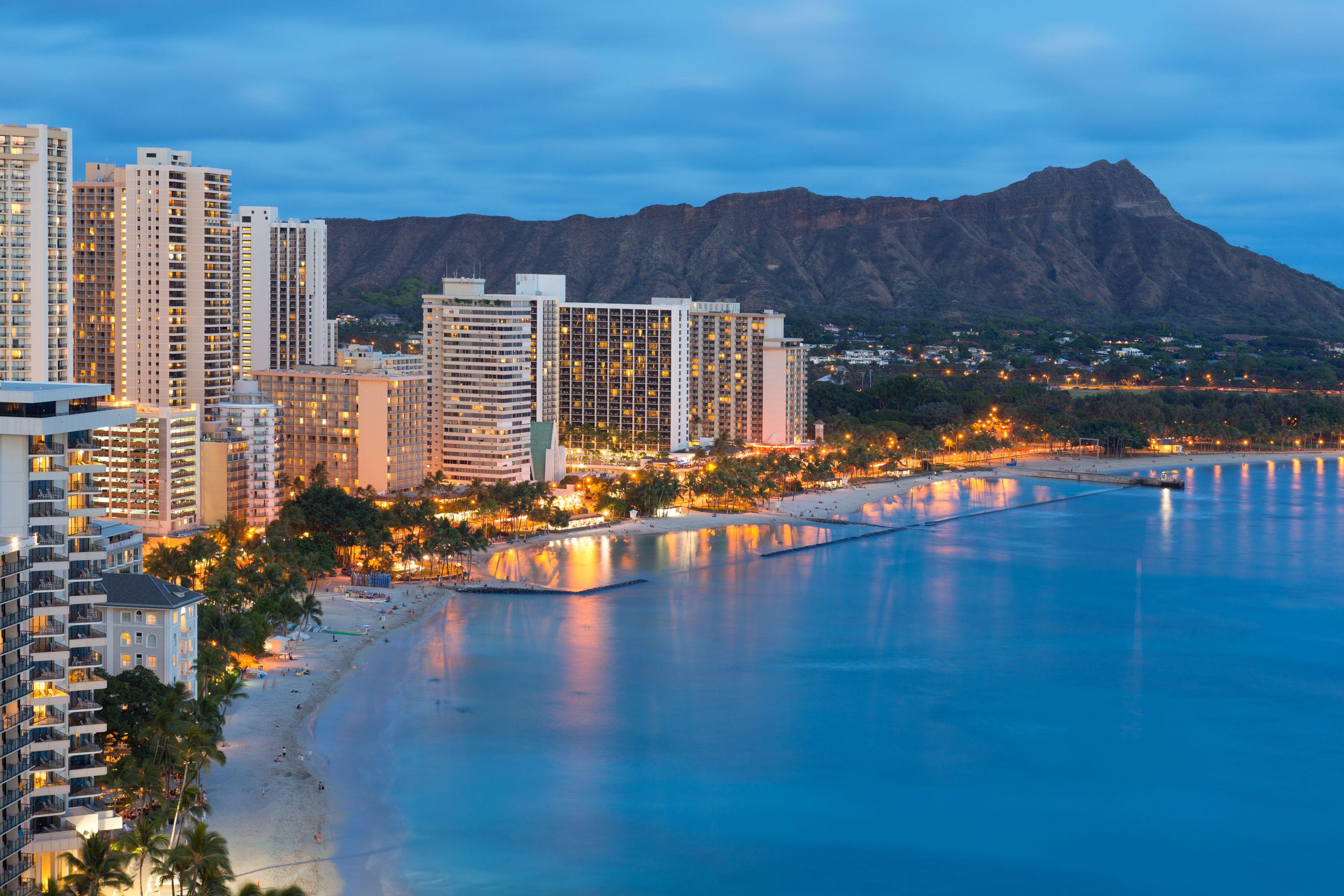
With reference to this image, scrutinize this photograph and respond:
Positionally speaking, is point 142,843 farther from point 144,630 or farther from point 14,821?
point 144,630

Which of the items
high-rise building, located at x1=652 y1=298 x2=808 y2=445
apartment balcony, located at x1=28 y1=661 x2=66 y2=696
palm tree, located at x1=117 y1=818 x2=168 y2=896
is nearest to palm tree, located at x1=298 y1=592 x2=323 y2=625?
palm tree, located at x1=117 y1=818 x2=168 y2=896

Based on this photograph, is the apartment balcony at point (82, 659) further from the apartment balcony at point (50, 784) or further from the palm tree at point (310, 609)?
the palm tree at point (310, 609)

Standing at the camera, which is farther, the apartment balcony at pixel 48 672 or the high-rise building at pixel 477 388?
the high-rise building at pixel 477 388

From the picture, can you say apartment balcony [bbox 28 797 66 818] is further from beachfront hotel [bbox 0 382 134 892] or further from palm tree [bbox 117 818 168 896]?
palm tree [bbox 117 818 168 896]

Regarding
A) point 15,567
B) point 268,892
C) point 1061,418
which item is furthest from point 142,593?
point 1061,418

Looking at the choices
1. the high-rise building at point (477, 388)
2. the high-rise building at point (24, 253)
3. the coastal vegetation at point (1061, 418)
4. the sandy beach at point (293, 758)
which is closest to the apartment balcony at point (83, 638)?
the sandy beach at point (293, 758)

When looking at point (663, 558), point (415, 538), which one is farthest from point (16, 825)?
point (663, 558)

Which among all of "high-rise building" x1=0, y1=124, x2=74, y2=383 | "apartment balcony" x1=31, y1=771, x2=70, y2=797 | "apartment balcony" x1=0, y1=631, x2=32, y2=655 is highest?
"high-rise building" x1=0, y1=124, x2=74, y2=383

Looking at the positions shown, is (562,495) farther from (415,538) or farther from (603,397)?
(603,397)
